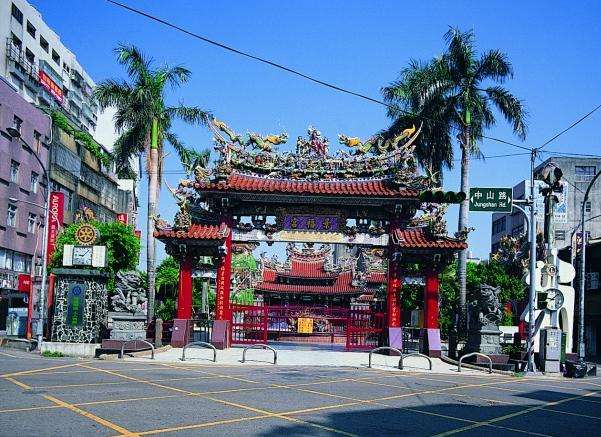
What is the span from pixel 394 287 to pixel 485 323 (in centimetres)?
437

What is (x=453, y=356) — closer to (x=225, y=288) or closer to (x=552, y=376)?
(x=552, y=376)

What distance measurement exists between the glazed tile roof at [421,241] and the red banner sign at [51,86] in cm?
4335

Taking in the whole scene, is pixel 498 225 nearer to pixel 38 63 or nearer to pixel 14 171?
pixel 38 63

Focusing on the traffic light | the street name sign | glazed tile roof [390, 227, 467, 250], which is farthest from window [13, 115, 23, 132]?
the street name sign

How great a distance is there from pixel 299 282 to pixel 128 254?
1454 centimetres

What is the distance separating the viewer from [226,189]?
2505cm

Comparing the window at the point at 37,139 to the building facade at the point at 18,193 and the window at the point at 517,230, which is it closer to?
the building facade at the point at 18,193

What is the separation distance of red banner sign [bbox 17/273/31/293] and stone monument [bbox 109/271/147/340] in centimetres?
2514

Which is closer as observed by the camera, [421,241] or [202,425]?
[202,425]

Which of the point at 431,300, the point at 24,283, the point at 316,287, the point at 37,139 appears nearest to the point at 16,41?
the point at 37,139

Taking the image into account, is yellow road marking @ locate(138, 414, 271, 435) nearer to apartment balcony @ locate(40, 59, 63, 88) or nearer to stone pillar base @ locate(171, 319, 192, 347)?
stone pillar base @ locate(171, 319, 192, 347)

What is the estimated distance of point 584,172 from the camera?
210ft

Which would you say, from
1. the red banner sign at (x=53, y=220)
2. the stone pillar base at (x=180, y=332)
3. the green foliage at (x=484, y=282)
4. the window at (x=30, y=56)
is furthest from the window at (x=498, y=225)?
the stone pillar base at (x=180, y=332)

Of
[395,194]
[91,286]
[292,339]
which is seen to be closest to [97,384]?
[91,286]
